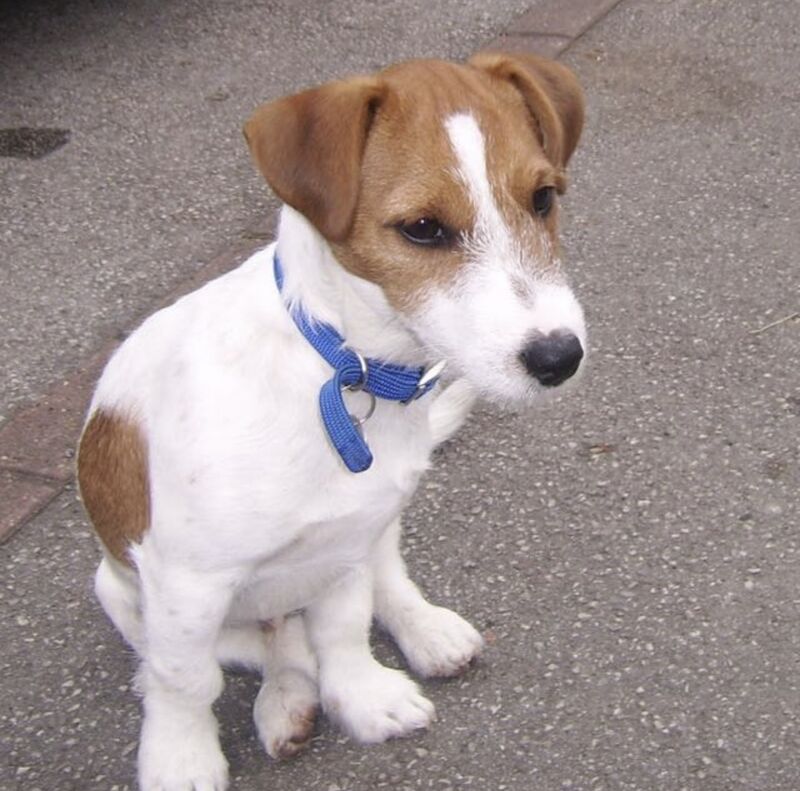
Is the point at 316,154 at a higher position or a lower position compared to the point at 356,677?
higher

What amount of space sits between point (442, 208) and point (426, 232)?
60 mm

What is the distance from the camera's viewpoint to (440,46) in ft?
22.1

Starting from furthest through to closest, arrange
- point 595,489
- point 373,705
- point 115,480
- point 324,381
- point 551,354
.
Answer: point 595,489
point 373,705
point 115,480
point 324,381
point 551,354

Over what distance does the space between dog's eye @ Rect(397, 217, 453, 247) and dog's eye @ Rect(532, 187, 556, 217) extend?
0.20m

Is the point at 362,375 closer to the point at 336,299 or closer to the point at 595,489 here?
the point at 336,299

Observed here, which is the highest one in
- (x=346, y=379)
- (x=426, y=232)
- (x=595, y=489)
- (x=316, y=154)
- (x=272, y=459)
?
(x=316, y=154)

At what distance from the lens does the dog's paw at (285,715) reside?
3.11 meters

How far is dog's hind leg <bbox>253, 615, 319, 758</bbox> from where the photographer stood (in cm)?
312

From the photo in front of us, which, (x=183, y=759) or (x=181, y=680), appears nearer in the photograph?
(x=181, y=680)

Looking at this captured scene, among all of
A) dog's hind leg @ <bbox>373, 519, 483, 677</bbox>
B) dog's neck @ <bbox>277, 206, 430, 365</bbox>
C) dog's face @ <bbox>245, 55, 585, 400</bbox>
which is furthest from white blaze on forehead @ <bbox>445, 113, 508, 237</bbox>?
dog's hind leg @ <bbox>373, 519, 483, 677</bbox>

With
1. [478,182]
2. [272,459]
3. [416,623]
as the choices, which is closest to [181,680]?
[272,459]

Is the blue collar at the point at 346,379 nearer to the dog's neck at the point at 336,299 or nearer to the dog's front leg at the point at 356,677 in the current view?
the dog's neck at the point at 336,299

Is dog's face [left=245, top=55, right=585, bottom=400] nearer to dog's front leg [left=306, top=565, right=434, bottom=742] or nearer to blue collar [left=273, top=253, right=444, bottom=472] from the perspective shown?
blue collar [left=273, top=253, right=444, bottom=472]

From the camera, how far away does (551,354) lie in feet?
7.80
